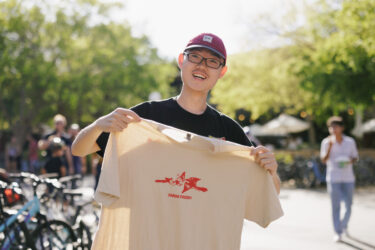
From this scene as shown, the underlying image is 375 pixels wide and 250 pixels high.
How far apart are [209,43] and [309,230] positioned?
7075mm

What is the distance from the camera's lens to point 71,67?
29203 millimetres

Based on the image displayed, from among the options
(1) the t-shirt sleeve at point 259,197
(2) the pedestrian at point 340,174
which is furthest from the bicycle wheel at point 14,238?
(2) the pedestrian at point 340,174

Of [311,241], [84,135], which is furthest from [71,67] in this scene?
[84,135]

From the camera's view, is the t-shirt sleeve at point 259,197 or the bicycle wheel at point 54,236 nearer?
the t-shirt sleeve at point 259,197

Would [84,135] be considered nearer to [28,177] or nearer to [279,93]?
[28,177]

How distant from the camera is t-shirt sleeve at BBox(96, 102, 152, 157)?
2.65 meters

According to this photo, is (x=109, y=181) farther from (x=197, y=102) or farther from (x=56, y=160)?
(x=56, y=160)

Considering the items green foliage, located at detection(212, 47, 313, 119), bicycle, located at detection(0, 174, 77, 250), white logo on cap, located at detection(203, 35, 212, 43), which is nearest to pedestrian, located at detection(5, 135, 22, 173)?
green foliage, located at detection(212, 47, 313, 119)

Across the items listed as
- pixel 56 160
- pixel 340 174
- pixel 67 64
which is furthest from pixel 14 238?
pixel 67 64

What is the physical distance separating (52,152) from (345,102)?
11.2 meters

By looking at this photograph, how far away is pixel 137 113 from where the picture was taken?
2.77 meters

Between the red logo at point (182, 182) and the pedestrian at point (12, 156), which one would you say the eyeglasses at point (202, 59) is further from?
the pedestrian at point (12, 156)

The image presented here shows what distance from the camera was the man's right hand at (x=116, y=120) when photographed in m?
2.49

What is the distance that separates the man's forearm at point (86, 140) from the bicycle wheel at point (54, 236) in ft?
10.8
